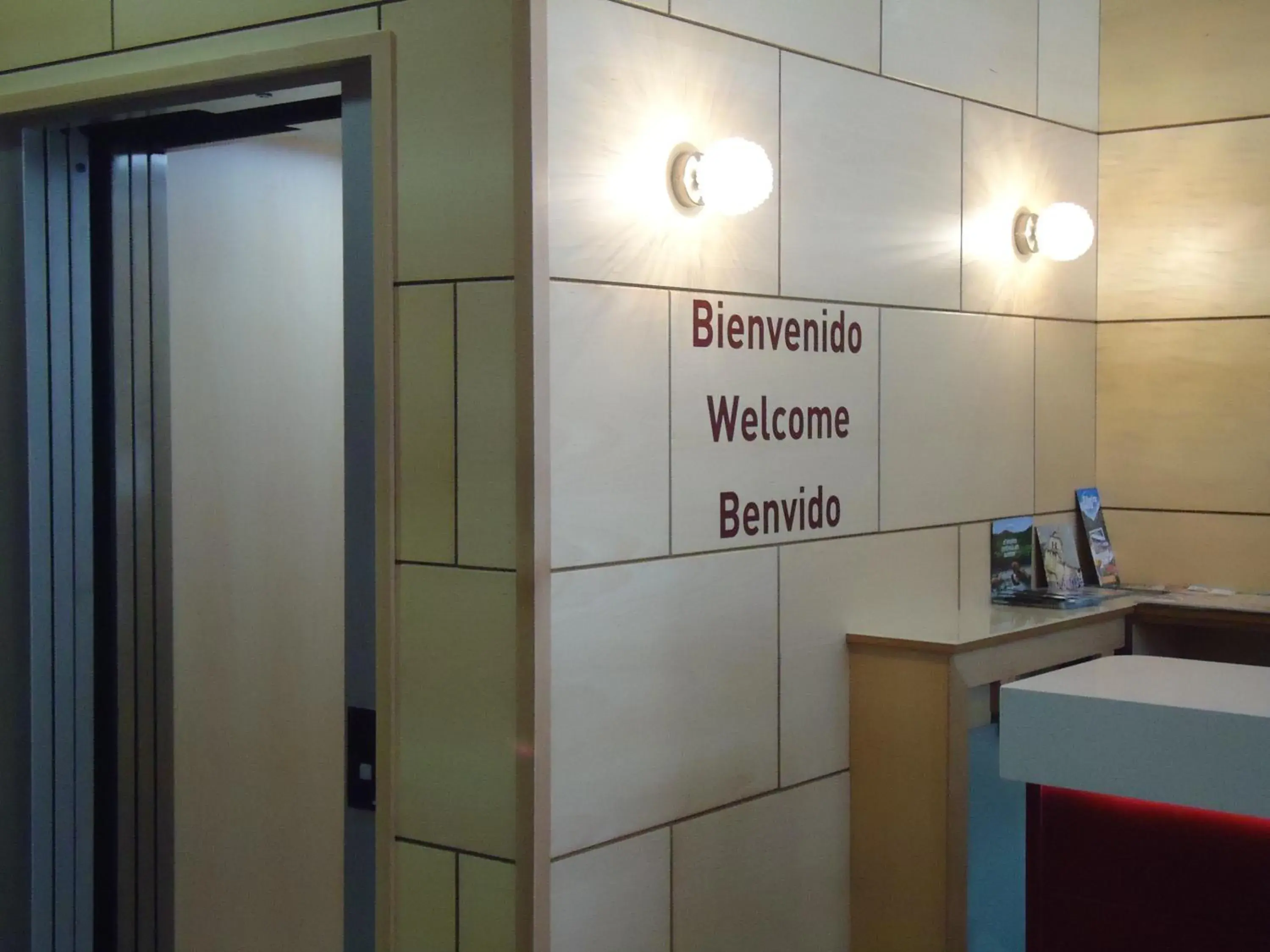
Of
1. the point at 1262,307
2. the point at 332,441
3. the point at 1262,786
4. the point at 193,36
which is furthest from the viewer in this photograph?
the point at 1262,307

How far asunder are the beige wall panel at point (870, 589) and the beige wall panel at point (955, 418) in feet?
0.24

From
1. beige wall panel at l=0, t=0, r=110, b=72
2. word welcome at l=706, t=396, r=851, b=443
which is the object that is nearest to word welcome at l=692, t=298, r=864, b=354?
word welcome at l=706, t=396, r=851, b=443

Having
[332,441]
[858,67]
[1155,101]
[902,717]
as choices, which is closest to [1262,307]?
[1155,101]

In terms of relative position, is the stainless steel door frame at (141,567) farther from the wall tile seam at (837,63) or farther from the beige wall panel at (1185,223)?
the beige wall panel at (1185,223)

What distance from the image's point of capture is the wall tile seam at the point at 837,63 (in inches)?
117

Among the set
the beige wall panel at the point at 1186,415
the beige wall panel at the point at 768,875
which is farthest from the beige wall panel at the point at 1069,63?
the beige wall panel at the point at 768,875

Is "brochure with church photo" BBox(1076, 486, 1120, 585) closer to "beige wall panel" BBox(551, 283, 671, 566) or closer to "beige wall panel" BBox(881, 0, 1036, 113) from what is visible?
"beige wall panel" BBox(881, 0, 1036, 113)

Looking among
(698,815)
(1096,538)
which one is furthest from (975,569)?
(698,815)

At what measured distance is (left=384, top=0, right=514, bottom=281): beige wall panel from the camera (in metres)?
2.63

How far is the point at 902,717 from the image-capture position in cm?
342

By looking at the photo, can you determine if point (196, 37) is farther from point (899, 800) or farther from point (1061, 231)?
point (1061, 231)

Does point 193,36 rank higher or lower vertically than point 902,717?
higher

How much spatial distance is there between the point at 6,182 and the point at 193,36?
2.05 feet

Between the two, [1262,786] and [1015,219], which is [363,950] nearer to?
[1262,786]
